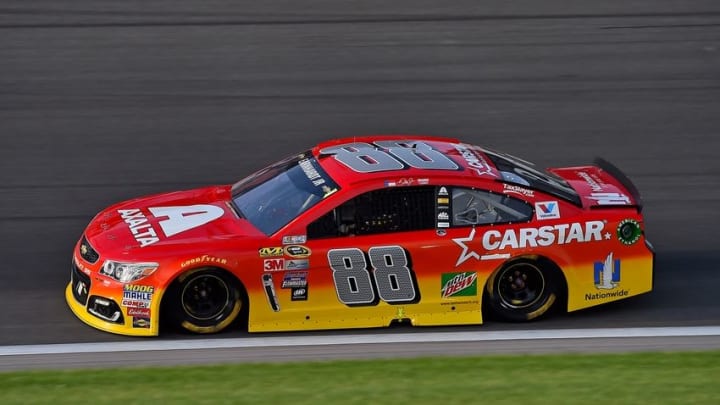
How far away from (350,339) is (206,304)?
3.80ft

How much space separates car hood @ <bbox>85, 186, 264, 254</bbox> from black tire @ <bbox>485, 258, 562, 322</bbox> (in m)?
2.00

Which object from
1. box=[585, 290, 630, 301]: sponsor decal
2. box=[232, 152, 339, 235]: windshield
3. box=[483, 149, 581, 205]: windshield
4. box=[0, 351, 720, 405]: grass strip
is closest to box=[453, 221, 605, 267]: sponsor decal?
box=[483, 149, 581, 205]: windshield

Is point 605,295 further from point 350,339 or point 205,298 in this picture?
point 205,298

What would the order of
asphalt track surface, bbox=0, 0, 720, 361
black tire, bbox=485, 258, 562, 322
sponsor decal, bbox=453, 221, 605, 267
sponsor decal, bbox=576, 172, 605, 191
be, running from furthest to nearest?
asphalt track surface, bbox=0, 0, 720, 361 < sponsor decal, bbox=576, 172, 605, 191 < black tire, bbox=485, 258, 562, 322 < sponsor decal, bbox=453, 221, 605, 267

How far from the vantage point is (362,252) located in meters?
8.77

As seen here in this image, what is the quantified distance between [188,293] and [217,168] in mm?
4026

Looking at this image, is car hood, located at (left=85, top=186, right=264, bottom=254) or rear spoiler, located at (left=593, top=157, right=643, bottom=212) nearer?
car hood, located at (left=85, top=186, right=264, bottom=254)

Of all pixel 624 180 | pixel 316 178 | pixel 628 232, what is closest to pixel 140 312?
pixel 316 178

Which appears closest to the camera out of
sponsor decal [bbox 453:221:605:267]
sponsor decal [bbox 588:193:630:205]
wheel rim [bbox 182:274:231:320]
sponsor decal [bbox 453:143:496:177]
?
wheel rim [bbox 182:274:231:320]

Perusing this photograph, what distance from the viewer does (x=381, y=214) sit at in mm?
8867

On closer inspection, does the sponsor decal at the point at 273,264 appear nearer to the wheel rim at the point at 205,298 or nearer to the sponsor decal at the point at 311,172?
the wheel rim at the point at 205,298

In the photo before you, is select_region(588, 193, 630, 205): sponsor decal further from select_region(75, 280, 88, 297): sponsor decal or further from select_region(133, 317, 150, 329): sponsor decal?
select_region(75, 280, 88, 297): sponsor decal

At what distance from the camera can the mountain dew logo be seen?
8898 millimetres

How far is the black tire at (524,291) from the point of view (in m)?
9.09
